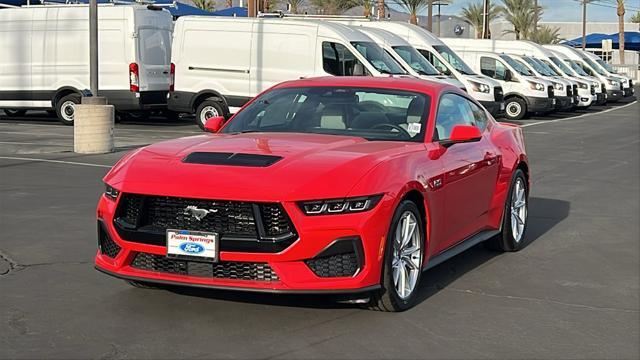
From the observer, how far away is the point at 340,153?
6.26 meters

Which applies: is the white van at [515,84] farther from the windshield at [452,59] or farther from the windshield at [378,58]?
the windshield at [378,58]

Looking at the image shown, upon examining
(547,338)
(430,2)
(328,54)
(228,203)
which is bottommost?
(547,338)

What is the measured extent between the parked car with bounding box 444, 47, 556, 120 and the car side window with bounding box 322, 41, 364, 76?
9.56m

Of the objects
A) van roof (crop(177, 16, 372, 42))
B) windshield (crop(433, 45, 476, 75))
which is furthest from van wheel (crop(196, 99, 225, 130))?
windshield (crop(433, 45, 476, 75))

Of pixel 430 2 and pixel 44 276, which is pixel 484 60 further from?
pixel 44 276

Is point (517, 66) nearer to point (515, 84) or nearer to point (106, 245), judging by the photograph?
point (515, 84)

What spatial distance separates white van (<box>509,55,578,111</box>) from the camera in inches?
1260

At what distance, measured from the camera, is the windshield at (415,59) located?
978 inches

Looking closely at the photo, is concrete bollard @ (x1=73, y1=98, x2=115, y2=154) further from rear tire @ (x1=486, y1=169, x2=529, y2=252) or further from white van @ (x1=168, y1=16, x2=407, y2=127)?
rear tire @ (x1=486, y1=169, x2=529, y2=252)

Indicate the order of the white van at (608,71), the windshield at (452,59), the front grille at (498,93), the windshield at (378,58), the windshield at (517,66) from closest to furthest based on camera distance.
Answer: the windshield at (378,58), the front grille at (498,93), the windshield at (452,59), the windshield at (517,66), the white van at (608,71)

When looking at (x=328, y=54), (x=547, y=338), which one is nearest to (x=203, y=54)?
(x=328, y=54)

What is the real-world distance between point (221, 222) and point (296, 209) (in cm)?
43

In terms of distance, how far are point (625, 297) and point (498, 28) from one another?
354 ft

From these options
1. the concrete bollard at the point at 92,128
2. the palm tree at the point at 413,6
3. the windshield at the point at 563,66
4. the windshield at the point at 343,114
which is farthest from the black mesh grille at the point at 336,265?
the palm tree at the point at 413,6
